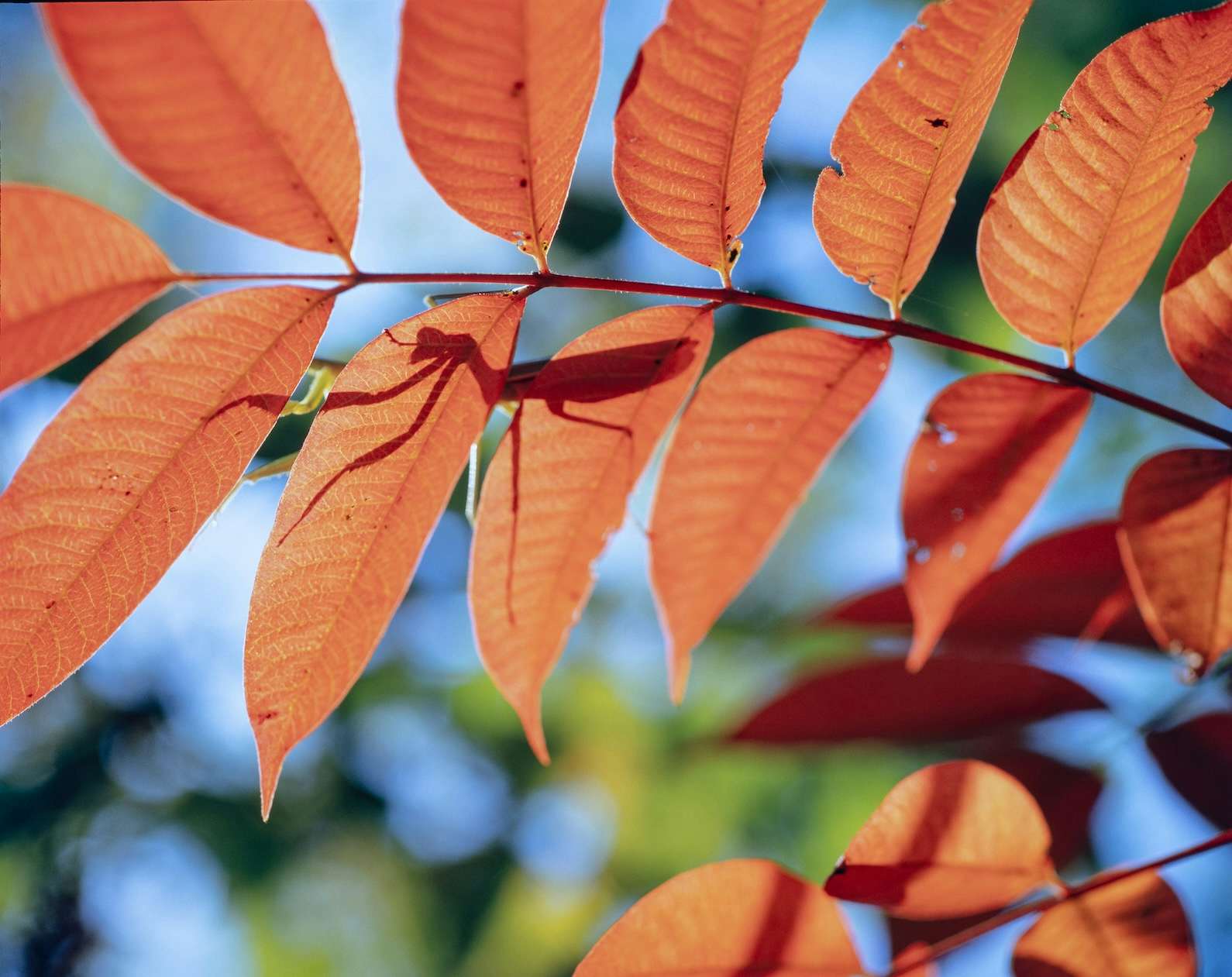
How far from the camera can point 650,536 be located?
1.81 feet

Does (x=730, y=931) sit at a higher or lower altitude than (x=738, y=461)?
lower

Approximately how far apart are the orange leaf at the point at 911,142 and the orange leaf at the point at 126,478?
337 mm

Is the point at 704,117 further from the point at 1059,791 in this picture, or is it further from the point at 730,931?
the point at 1059,791

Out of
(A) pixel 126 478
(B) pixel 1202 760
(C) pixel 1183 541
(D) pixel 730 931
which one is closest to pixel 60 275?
(A) pixel 126 478

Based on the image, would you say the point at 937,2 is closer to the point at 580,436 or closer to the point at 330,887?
the point at 580,436

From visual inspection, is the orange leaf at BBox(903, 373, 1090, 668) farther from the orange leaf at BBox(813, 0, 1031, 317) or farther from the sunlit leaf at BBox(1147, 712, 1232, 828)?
the sunlit leaf at BBox(1147, 712, 1232, 828)

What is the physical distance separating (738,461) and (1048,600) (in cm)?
55

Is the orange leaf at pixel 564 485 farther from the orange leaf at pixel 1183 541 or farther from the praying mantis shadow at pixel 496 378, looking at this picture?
the orange leaf at pixel 1183 541

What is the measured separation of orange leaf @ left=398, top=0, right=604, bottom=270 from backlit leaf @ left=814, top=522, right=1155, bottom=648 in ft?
1.99

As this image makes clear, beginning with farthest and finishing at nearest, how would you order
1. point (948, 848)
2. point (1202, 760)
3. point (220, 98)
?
point (1202, 760) < point (948, 848) < point (220, 98)

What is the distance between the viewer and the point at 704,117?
1.56 ft

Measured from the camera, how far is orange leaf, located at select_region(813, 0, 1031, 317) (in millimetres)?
461

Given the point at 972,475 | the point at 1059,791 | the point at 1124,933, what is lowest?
the point at 1059,791

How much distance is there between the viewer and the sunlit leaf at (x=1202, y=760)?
88cm
